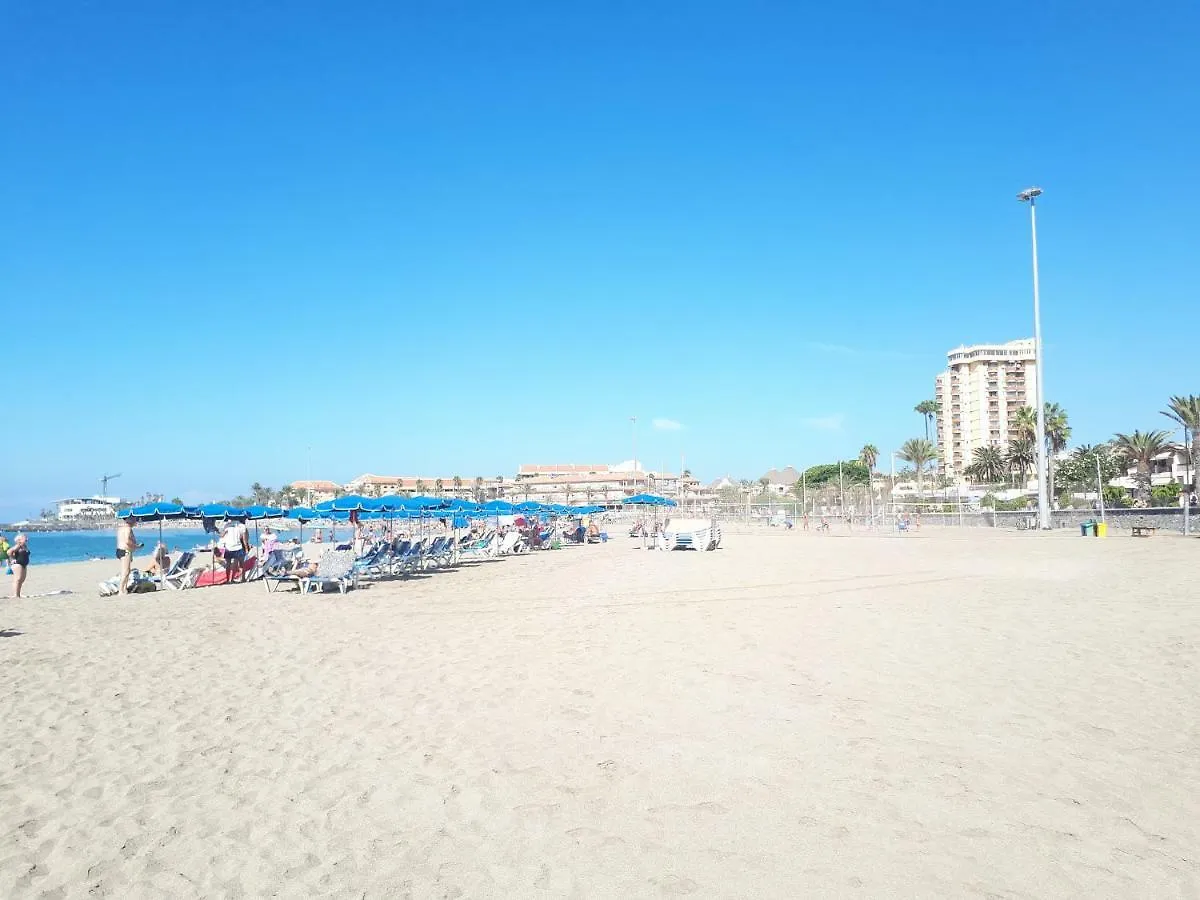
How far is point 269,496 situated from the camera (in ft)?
491

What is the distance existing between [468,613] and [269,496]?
15058cm

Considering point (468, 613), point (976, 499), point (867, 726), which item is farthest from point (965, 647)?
point (976, 499)

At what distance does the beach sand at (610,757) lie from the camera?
3516mm

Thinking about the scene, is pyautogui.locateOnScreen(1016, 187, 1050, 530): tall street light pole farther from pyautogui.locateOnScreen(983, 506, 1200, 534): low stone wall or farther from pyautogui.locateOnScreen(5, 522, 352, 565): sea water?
pyautogui.locateOnScreen(5, 522, 352, 565): sea water

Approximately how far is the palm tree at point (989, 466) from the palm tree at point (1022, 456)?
3.61ft

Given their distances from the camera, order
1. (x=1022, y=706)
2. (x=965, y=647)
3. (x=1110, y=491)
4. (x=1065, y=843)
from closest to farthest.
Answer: (x=1065, y=843), (x=1022, y=706), (x=965, y=647), (x=1110, y=491)

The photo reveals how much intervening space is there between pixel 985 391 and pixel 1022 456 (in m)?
50.7

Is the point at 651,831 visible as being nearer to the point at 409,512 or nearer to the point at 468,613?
the point at 468,613

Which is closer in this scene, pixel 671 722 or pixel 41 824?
pixel 41 824

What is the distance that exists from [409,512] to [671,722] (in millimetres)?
20176

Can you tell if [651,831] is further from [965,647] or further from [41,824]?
[965,647]

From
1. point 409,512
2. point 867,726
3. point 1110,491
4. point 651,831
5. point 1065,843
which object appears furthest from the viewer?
point 1110,491

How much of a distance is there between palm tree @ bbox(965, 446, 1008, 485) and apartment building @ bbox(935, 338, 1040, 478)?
1397 inches

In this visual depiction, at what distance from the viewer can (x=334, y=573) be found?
1416 cm
